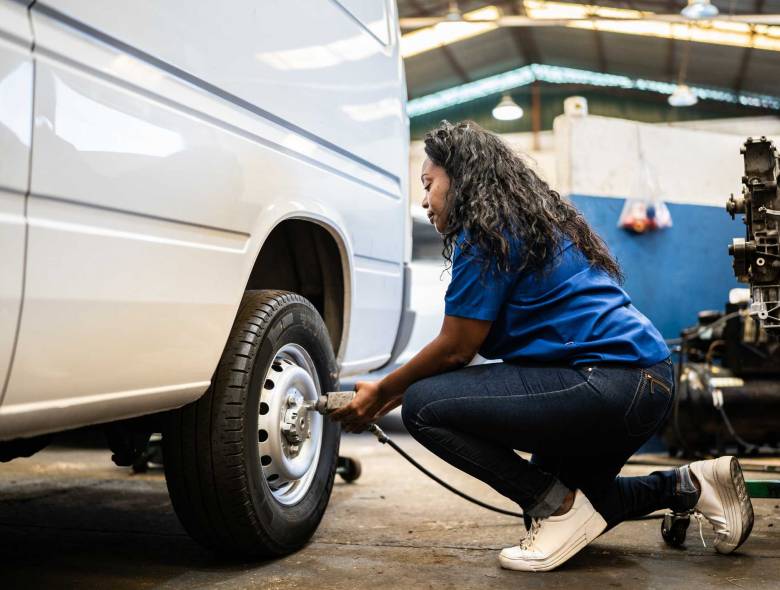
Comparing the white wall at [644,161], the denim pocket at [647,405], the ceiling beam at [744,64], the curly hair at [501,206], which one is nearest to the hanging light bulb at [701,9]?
the ceiling beam at [744,64]

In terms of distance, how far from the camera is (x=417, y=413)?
2.25m

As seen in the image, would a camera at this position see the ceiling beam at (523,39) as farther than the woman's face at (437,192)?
Yes

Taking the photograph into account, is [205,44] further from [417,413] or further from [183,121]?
[417,413]

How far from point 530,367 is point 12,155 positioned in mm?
1334

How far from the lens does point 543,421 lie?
7.08 ft

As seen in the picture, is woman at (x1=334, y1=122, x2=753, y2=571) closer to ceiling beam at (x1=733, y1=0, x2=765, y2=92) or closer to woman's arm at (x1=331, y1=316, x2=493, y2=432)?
woman's arm at (x1=331, y1=316, x2=493, y2=432)

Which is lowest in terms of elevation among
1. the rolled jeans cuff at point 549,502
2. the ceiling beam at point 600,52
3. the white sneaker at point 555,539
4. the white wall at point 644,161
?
the white sneaker at point 555,539

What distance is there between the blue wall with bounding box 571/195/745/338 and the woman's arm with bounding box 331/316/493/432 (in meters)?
3.71

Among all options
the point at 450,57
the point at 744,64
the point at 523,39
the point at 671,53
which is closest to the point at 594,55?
the point at 523,39

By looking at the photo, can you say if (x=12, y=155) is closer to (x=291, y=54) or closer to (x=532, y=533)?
(x=291, y=54)

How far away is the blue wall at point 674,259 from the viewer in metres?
5.74

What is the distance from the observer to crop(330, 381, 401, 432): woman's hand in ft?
7.44

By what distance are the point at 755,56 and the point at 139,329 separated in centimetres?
1503

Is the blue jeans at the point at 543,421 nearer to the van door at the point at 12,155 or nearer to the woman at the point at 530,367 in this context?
the woman at the point at 530,367
